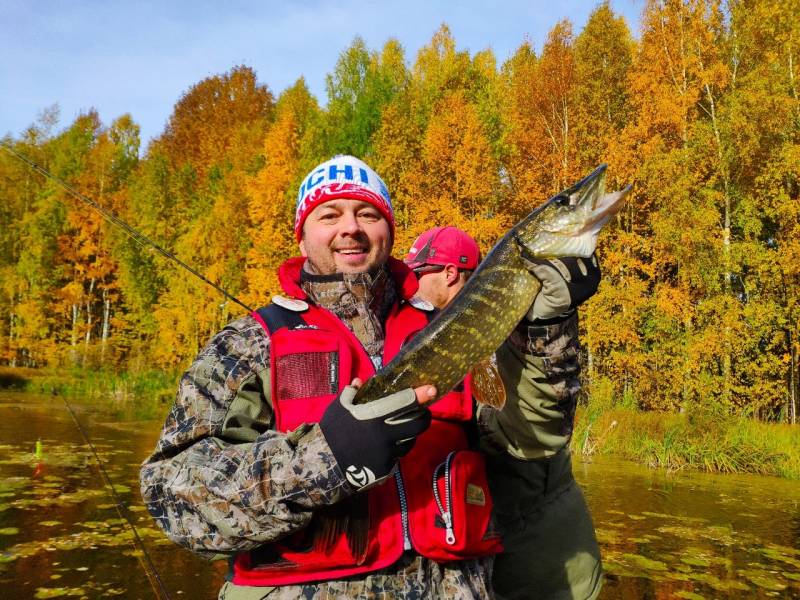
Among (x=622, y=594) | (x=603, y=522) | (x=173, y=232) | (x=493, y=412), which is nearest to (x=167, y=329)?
(x=173, y=232)

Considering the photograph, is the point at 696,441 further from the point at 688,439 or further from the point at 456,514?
the point at 456,514

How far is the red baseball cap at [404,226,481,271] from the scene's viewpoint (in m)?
3.76

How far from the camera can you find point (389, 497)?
5.66 ft

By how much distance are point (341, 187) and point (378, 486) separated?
0.92 m

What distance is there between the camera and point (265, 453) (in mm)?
1570

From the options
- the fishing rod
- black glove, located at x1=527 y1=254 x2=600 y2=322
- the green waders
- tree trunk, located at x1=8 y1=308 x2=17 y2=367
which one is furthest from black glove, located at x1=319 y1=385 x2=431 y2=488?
tree trunk, located at x1=8 y1=308 x2=17 y2=367

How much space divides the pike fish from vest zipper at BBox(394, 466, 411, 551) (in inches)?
9.9

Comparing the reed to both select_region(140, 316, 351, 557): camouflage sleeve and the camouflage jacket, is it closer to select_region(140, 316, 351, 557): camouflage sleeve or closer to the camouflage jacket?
the camouflage jacket

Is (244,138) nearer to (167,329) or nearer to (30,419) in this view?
(167,329)

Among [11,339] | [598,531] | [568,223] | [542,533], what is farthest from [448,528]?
[11,339]

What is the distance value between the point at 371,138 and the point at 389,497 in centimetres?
1860

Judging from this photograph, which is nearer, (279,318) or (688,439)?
(279,318)

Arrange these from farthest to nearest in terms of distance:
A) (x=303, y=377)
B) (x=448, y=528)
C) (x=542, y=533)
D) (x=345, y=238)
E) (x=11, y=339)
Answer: (x=11, y=339)
(x=542, y=533)
(x=345, y=238)
(x=303, y=377)
(x=448, y=528)

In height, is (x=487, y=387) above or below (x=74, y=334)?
above
